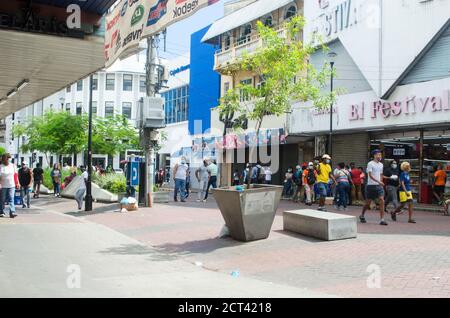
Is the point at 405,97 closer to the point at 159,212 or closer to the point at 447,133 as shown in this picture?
the point at 447,133

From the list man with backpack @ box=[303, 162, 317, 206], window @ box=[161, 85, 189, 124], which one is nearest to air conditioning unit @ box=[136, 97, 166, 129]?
man with backpack @ box=[303, 162, 317, 206]

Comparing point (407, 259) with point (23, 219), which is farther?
point (23, 219)

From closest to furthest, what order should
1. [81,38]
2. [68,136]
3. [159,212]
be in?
[81,38]
[159,212]
[68,136]

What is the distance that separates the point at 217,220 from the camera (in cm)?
1370

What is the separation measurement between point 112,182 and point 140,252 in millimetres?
12165

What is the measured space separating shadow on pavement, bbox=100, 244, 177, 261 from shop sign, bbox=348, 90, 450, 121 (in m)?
12.3

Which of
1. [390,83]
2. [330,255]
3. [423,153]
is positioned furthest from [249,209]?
[423,153]

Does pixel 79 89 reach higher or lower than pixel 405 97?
higher

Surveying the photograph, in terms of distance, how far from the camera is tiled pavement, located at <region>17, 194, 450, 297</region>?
6.70 meters

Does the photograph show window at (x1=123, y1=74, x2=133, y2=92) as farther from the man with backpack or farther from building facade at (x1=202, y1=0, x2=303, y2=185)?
the man with backpack

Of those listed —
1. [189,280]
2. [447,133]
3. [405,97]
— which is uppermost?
[405,97]

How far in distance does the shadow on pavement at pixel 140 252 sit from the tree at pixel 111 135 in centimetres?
1884

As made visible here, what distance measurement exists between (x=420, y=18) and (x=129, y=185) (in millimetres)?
12179
